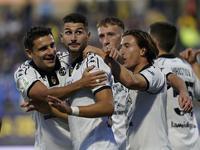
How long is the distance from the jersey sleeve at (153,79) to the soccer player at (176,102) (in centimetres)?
115

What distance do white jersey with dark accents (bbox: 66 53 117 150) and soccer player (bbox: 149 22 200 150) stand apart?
5.86 feet

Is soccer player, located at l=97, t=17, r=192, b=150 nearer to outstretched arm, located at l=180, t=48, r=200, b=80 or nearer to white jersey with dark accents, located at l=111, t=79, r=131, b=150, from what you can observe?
white jersey with dark accents, located at l=111, t=79, r=131, b=150

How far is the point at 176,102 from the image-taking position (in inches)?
198

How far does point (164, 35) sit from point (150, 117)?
1990mm

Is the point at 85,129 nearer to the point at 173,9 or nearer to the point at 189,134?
the point at 189,134

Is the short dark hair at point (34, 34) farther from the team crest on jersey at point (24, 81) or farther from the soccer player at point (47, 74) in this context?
the team crest on jersey at point (24, 81)

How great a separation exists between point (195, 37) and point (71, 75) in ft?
40.0

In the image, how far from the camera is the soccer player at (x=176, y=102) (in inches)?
197

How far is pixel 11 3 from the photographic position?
1802 centimetres

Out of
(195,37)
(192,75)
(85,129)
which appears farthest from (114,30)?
(195,37)

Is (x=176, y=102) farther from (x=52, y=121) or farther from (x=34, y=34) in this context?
(x=34, y=34)

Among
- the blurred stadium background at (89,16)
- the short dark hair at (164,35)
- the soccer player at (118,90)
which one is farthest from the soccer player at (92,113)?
the blurred stadium background at (89,16)

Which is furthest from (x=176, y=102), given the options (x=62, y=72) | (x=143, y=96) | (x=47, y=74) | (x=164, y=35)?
(x=47, y=74)

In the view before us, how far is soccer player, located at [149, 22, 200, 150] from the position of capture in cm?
500
